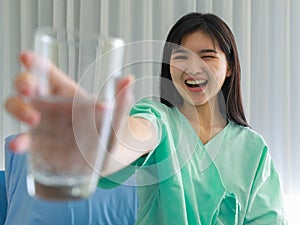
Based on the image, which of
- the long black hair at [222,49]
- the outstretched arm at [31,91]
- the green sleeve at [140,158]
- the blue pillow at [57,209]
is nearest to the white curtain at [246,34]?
the blue pillow at [57,209]

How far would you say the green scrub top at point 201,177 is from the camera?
76 centimetres

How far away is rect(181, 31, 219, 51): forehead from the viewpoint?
0.92 m

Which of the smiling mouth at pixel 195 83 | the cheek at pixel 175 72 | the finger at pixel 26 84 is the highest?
the finger at pixel 26 84

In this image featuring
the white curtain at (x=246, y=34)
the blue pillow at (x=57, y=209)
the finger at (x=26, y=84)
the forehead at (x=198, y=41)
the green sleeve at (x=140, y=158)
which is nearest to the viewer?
the finger at (x=26, y=84)

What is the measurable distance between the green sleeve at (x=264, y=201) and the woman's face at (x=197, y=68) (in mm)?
206

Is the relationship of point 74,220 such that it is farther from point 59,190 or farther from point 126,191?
point 59,190

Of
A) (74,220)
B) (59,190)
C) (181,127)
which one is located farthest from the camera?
(74,220)

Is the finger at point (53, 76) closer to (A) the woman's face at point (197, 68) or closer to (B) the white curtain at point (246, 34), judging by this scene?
(A) the woman's face at point (197, 68)

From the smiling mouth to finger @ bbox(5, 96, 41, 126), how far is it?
422mm

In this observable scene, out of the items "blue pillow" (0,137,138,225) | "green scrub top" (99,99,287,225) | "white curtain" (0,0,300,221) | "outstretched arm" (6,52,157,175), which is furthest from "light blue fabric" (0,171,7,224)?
"outstretched arm" (6,52,157,175)

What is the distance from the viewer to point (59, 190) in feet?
1.15

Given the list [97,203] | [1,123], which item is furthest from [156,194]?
[1,123]

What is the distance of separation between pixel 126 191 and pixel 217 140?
511 millimetres

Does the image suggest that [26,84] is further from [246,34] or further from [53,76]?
[246,34]
